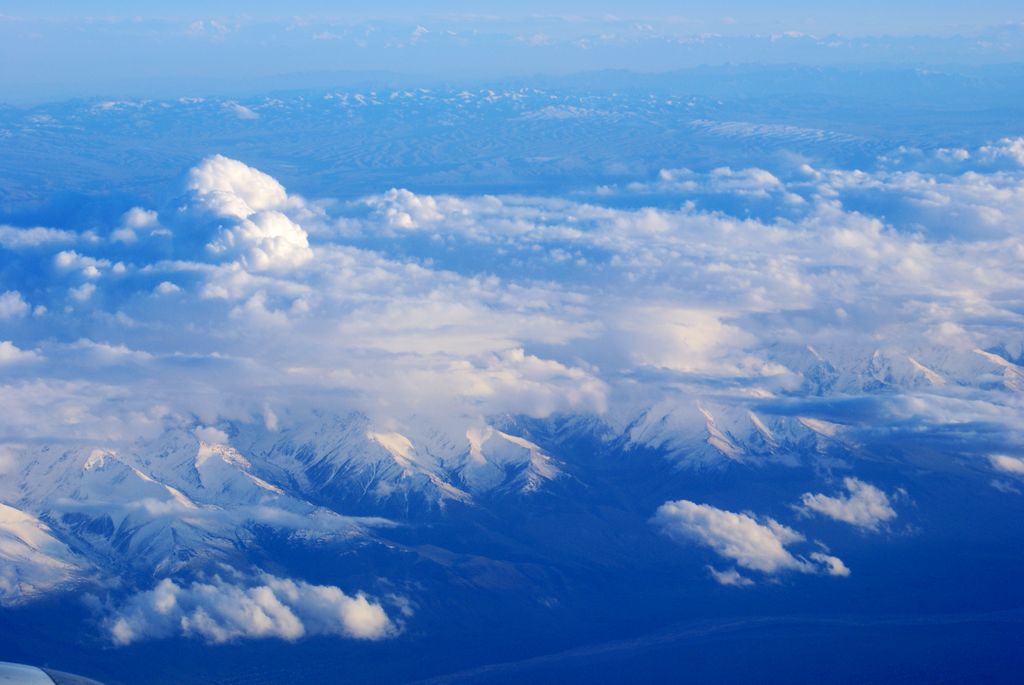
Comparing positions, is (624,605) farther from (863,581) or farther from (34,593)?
(34,593)

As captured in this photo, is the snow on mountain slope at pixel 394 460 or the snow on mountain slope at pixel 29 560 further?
the snow on mountain slope at pixel 394 460

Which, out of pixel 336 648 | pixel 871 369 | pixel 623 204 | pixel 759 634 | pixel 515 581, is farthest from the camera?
pixel 623 204

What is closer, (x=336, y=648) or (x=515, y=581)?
(x=336, y=648)

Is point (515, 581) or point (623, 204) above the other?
point (623, 204)

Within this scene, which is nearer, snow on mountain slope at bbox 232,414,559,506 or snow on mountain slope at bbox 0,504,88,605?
snow on mountain slope at bbox 0,504,88,605

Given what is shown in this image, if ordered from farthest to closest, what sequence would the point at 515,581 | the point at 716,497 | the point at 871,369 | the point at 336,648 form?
the point at 871,369, the point at 716,497, the point at 515,581, the point at 336,648

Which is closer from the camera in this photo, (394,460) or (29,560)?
(29,560)

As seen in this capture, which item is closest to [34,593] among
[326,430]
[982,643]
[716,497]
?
[326,430]
